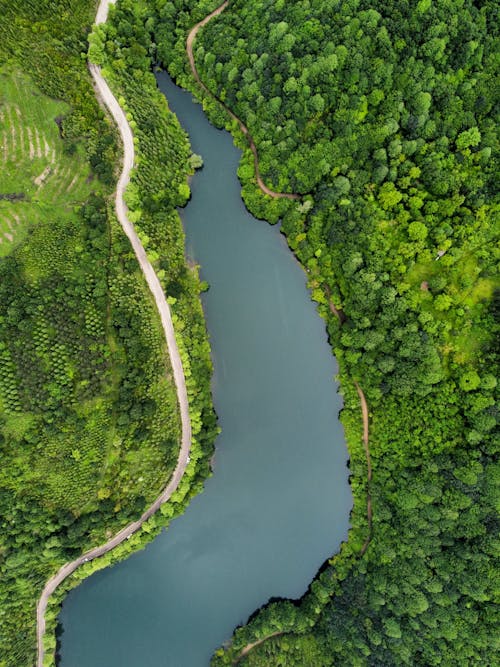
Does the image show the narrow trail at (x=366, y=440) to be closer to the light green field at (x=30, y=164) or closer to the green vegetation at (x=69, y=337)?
the green vegetation at (x=69, y=337)

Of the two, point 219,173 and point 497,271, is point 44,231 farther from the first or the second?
point 497,271

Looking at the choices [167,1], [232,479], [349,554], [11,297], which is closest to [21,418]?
[11,297]

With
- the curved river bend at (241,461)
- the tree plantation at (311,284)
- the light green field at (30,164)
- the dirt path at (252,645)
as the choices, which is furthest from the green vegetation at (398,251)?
the light green field at (30,164)

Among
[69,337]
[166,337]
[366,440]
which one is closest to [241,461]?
[366,440]

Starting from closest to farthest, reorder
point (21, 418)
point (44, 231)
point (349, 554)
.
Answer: point (21, 418), point (44, 231), point (349, 554)

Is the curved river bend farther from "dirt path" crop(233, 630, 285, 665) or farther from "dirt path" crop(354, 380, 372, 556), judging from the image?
"dirt path" crop(354, 380, 372, 556)

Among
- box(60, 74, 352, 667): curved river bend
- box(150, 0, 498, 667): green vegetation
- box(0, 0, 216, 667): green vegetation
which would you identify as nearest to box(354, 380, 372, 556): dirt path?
box(150, 0, 498, 667): green vegetation
